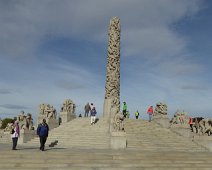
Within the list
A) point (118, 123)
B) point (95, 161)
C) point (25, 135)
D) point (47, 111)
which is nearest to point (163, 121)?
point (47, 111)

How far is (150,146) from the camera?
22.6 metres

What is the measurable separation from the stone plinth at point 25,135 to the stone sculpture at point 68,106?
892 cm

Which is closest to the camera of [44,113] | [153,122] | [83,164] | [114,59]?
[83,164]

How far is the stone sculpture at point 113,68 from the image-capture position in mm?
35906

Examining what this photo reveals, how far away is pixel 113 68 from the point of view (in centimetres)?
3653

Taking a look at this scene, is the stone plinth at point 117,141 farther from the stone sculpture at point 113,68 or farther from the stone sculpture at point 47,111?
the stone sculpture at point 113,68

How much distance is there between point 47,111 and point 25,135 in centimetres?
646

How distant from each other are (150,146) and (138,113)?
14.8 m

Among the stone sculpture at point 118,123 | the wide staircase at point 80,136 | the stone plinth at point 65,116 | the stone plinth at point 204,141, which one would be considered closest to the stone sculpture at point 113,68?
the stone plinth at point 65,116

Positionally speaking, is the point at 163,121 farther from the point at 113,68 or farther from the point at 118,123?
the point at 118,123

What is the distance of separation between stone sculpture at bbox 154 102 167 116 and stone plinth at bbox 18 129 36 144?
12.3m

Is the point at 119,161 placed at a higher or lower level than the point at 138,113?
lower

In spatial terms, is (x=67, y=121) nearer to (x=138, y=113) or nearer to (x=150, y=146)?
(x=138, y=113)

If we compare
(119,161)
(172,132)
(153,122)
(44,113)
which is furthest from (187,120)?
(119,161)
